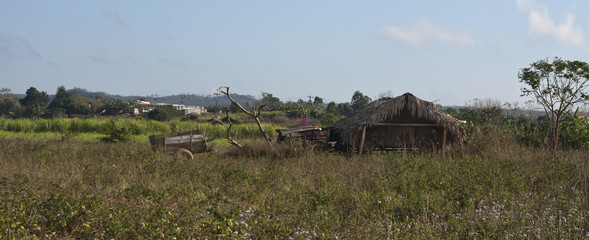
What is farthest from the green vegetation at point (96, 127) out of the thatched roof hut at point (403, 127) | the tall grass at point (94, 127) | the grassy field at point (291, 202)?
the grassy field at point (291, 202)

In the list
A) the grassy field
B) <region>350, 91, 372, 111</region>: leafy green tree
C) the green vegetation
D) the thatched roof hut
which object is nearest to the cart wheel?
the grassy field

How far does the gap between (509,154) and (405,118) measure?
10.8 ft

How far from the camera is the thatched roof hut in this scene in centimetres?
1352

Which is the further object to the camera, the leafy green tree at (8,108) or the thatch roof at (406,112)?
the leafy green tree at (8,108)

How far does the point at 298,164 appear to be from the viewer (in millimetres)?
11344

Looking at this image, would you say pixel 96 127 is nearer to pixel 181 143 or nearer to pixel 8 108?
pixel 181 143

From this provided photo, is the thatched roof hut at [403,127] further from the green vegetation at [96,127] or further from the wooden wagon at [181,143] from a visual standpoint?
the green vegetation at [96,127]

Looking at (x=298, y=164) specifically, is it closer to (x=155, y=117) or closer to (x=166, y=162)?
(x=166, y=162)

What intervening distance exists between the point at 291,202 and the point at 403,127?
8489 mm

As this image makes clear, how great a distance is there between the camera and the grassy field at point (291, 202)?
5152 mm

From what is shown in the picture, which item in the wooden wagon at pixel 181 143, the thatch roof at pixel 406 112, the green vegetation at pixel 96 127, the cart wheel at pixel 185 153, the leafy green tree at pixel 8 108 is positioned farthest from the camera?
the leafy green tree at pixel 8 108

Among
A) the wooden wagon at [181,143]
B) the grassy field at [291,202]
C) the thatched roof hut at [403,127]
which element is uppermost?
the thatched roof hut at [403,127]

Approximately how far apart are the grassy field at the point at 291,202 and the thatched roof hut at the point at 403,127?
2.94 m

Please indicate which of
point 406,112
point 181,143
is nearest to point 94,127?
point 181,143
